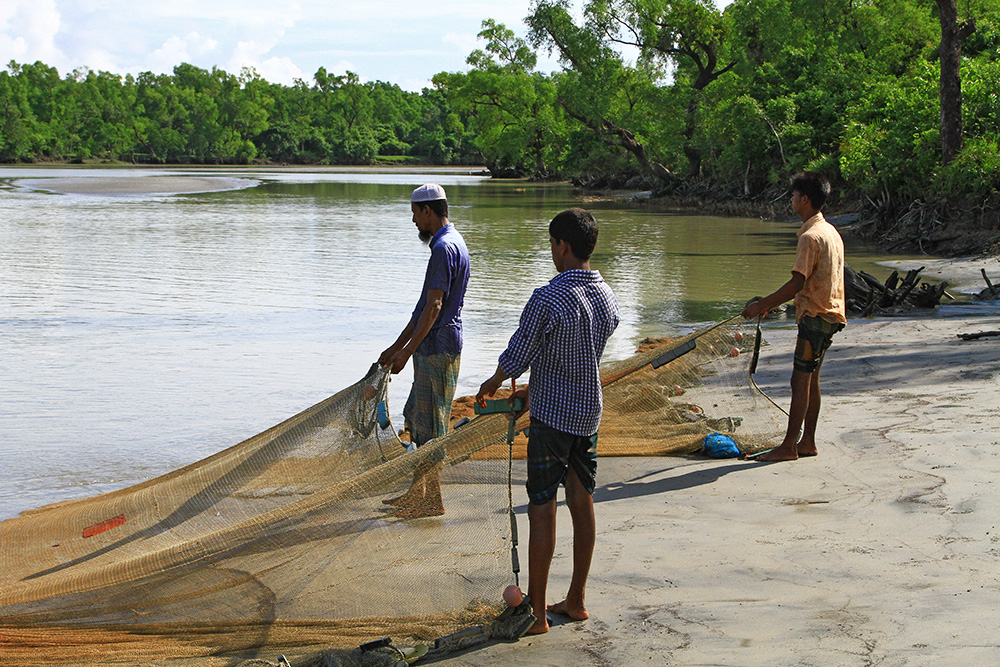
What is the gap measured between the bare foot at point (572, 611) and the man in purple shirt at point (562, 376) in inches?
5.9

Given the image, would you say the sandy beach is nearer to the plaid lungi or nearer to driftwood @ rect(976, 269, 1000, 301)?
the plaid lungi

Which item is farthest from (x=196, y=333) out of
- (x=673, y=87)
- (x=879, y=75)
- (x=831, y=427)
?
(x=673, y=87)

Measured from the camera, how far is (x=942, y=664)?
320 centimetres

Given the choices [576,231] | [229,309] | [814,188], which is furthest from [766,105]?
[576,231]

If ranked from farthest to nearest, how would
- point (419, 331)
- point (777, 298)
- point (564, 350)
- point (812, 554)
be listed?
1. point (777, 298)
2. point (419, 331)
3. point (812, 554)
4. point (564, 350)

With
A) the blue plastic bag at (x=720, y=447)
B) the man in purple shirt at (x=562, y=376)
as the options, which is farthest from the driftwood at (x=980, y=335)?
the man in purple shirt at (x=562, y=376)

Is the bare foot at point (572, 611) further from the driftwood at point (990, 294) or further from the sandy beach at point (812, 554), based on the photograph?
Result: the driftwood at point (990, 294)

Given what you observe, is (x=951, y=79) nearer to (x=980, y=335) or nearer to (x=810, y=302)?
(x=980, y=335)

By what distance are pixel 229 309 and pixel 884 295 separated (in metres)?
9.63

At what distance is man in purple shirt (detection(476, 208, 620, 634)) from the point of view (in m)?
3.49

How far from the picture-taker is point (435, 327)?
16.0 feet

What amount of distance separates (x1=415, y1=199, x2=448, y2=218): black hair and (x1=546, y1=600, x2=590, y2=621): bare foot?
7.11ft

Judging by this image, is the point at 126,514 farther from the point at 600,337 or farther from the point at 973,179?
the point at 973,179

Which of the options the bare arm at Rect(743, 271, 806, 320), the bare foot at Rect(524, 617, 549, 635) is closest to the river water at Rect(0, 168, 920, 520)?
the bare foot at Rect(524, 617, 549, 635)
